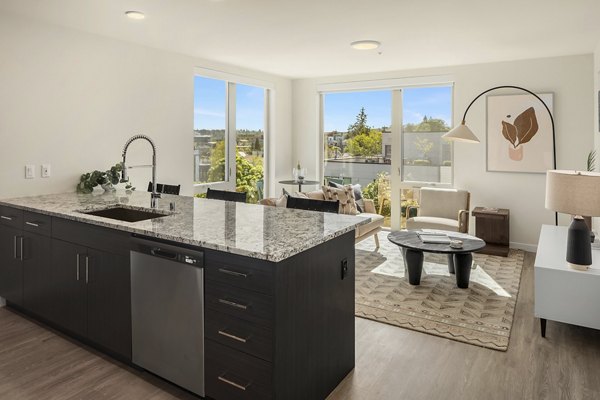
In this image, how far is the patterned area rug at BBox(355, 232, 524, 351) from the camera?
10.3 feet

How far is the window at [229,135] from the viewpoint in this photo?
5.64 metres

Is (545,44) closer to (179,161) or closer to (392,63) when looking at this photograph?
(392,63)

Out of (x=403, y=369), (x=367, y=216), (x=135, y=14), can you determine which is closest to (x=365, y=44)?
(x=367, y=216)

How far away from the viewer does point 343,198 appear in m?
5.52

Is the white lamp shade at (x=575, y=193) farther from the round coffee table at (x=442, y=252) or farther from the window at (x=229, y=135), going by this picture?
the window at (x=229, y=135)

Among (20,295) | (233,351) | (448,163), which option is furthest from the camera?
(448,163)

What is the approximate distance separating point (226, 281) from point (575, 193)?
2.20 m

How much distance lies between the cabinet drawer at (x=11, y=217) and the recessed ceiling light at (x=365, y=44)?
3.44m

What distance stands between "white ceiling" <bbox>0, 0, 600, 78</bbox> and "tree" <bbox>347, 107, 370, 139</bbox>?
1441mm

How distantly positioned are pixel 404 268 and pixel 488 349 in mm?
1810

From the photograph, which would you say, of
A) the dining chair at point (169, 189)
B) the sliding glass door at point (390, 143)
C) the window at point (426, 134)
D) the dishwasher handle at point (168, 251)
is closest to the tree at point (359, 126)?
the sliding glass door at point (390, 143)

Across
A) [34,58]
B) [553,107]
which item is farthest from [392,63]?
[34,58]

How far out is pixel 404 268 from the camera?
4609 millimetres

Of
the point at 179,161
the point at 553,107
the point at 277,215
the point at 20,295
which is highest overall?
the point at 553,107
